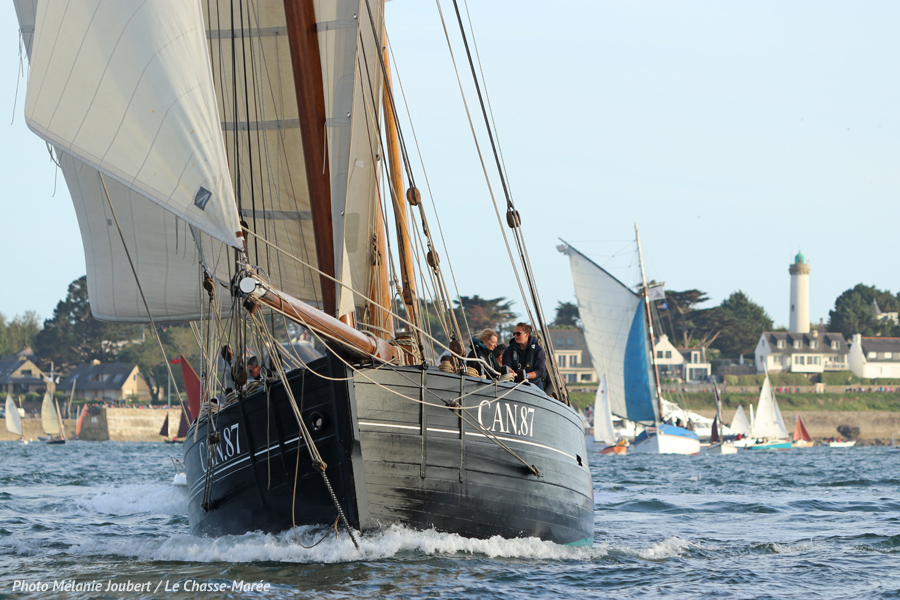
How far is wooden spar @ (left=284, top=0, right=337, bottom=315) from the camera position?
1072cm

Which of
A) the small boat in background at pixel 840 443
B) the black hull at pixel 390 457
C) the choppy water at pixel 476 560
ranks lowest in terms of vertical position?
the small boat in background at pixel 840 443

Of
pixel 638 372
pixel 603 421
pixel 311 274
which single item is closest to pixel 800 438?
pixel 603 421

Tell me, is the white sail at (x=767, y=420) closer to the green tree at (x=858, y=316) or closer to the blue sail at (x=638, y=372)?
the blue sail at (x=638, y=372)

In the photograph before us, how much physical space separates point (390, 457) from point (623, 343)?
50808 mm

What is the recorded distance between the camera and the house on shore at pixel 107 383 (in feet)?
356

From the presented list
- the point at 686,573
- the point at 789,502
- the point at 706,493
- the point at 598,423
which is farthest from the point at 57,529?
the point at 598,423

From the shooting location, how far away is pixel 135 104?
7.72 metres

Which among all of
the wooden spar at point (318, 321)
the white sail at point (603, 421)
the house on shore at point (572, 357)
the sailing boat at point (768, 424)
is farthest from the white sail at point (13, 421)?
the wooden spar at point (318, 321)

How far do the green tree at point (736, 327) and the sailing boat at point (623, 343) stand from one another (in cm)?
7083

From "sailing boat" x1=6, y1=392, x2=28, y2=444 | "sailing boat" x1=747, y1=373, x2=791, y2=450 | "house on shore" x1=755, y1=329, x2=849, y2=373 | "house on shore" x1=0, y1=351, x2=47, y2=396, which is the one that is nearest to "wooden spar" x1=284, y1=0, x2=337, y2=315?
"sailing boat" x1=747, y1=373, x2=791, y2=450

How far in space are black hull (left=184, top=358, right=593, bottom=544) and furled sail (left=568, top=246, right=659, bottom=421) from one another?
158 feet

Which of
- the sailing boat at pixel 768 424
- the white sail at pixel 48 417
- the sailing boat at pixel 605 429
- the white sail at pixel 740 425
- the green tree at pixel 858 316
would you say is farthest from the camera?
the green tree at pixel 858 316

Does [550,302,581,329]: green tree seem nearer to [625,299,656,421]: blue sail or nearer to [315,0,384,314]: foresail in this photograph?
[625,299,656,421]: blue sail

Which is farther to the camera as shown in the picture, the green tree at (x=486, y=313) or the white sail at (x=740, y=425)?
the green tree at (x=486, y=313)
